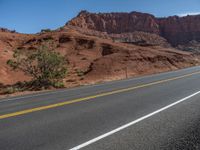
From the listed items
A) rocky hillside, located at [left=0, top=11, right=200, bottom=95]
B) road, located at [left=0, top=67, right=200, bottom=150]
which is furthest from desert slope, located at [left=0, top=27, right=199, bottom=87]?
road, located at [left=0, top=67, right=200, bottom=150]

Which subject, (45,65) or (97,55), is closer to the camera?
(45,65)

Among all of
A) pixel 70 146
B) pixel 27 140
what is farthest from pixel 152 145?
pixel 27 140

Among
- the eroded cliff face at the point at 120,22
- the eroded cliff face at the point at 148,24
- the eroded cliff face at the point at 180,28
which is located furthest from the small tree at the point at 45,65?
the eroded cliff face at the point at 180,28

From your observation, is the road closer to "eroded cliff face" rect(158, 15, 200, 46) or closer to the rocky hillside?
the rocky hillside

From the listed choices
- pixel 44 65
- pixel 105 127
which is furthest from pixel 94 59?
pixel 105 127

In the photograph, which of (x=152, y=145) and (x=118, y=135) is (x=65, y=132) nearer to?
(x=118, y=135)

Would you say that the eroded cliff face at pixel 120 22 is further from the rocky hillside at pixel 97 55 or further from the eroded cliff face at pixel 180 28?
the rocky hillside at pixel 97 55

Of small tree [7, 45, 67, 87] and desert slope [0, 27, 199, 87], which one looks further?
desert slope [0, 27, 199, 87]

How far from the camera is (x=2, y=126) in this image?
776 centimetres

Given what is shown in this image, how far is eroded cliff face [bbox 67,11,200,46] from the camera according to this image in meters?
112

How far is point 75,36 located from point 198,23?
225 ft

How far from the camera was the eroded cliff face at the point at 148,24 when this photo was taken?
11188 centimetres

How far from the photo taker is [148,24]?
11662 centimetres

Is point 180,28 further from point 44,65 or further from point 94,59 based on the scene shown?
point 44,65
